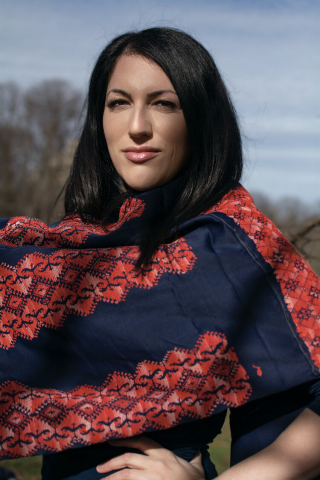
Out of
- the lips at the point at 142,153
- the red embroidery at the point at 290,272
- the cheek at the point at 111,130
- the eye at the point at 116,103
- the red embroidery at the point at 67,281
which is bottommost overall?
the red embroidery at the point at 67,281

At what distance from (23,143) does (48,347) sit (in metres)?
13.9

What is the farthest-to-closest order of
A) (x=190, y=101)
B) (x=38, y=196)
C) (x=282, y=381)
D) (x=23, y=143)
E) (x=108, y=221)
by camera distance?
(x=23, y=143)
(x=38, y=196)
(x=108, y=221)
(x=190, y=101)
(x=282, y=381)

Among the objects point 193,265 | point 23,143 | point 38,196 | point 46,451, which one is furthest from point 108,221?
point 23,143

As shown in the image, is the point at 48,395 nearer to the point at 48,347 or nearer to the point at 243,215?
the point at 48,347

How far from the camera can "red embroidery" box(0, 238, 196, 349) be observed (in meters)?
1.18

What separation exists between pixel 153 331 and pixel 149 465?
13.0 inches

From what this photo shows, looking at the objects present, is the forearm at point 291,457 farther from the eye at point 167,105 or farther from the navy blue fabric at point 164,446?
the eye at point 167,105

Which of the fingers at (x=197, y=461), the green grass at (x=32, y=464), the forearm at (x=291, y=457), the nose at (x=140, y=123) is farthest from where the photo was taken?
the green grass at (x=32, y=464)

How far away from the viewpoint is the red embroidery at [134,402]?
1.07 m

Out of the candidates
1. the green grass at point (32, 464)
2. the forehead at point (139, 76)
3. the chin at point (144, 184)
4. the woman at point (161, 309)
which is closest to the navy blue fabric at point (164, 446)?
the woman at point (161, 309)

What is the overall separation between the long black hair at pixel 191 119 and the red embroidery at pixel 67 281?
0.05m

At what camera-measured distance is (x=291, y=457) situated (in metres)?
1.04

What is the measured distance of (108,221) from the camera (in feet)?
4.85

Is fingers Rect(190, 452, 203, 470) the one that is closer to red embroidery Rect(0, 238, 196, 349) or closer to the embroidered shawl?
the embroidered shawl
